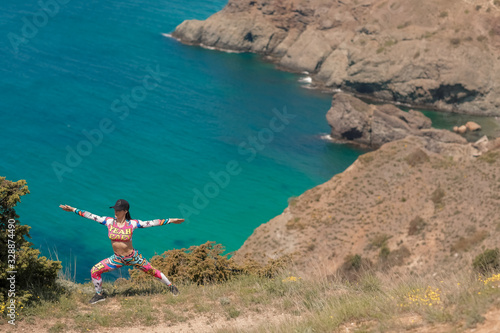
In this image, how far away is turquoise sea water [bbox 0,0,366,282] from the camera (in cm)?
6238

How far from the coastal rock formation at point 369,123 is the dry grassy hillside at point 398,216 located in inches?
1209

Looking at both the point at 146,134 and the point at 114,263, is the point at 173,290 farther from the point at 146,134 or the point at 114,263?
the point at 146,134

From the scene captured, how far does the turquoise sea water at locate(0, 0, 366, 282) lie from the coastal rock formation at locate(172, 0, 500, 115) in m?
5.82

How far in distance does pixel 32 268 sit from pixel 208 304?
4.66m

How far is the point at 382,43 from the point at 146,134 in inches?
1921

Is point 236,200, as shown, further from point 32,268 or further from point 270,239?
point 32,268

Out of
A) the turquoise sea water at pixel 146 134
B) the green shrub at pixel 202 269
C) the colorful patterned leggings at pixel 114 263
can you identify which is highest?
the colorful patterned leggings at pixel 114 263

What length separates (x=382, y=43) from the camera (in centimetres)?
10644

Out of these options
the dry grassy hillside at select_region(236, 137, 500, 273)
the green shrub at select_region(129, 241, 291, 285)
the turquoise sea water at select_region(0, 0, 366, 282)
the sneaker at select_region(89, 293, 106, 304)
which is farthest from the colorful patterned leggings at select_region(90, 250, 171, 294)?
the turquoise sea water at select_region(0, 0, 366, 282)

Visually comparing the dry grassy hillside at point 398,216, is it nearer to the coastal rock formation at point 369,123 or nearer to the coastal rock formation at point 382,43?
the coastal rock formation at point 369,123

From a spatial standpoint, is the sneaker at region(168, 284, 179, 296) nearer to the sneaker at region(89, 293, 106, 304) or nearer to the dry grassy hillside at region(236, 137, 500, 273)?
the sneaker at region(89, 293, 106, 304)

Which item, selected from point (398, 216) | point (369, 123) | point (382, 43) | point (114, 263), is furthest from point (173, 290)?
point (382, 43)

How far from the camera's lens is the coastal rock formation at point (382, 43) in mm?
99500

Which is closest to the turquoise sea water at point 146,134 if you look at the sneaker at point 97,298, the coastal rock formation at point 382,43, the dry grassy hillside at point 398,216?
the coastal rock formation at point 382,43
